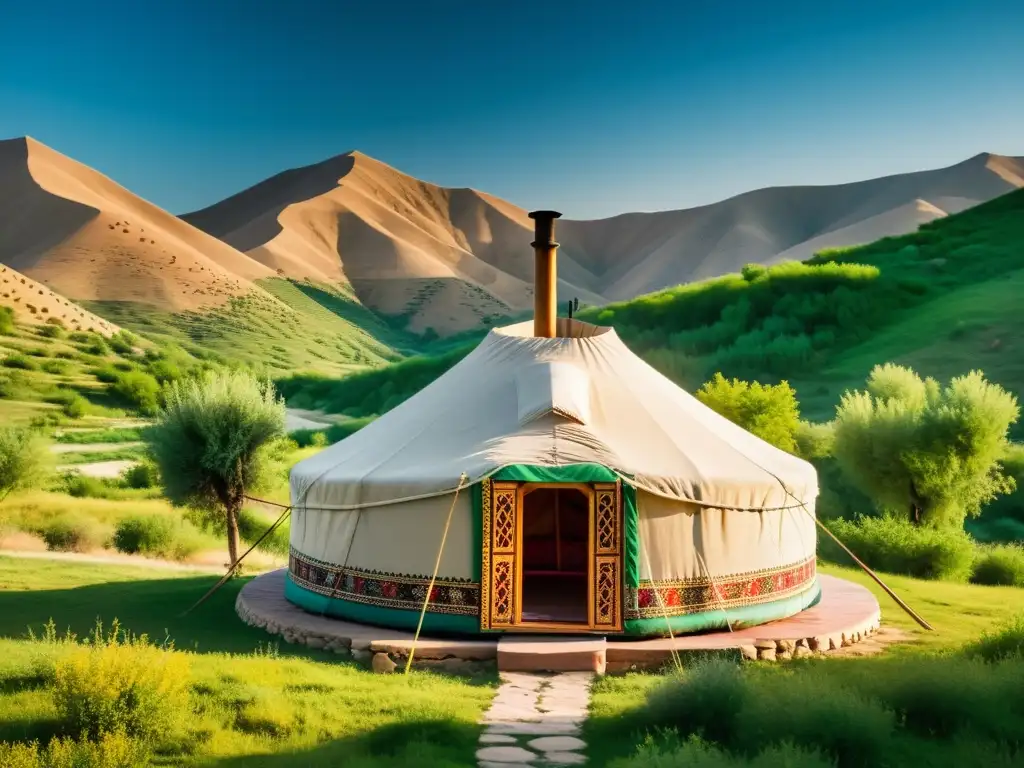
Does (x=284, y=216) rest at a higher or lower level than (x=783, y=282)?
higher

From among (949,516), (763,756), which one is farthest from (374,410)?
(763,756)

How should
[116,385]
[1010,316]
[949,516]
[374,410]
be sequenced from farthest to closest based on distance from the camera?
[374,410], [116,385], [1010,316], [949,516]

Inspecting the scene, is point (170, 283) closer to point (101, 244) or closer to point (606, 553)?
point (101, 244)

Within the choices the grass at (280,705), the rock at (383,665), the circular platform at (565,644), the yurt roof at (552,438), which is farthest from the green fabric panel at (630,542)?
the rock at (383,665)

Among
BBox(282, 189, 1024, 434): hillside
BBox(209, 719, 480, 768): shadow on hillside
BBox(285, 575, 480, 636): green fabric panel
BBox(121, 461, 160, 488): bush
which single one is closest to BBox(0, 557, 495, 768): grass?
BBox(209, 719, 480, 768): shadow on hillside

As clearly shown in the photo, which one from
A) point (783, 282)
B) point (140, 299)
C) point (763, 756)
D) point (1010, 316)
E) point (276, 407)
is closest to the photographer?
point (763, 756)

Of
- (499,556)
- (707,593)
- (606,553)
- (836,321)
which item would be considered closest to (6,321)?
(836,321)

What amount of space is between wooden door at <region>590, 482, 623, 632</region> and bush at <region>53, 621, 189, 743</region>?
11.1 ft

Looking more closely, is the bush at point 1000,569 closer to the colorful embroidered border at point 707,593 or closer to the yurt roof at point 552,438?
the yurt roof at point 552,438

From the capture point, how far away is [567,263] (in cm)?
10600

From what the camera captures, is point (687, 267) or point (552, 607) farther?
point (687, 267)

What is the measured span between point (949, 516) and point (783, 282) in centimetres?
2909

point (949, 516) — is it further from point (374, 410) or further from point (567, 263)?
point (567, 263)

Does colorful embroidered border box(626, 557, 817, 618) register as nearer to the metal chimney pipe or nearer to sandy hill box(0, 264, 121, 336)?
the metal chimney pipe
